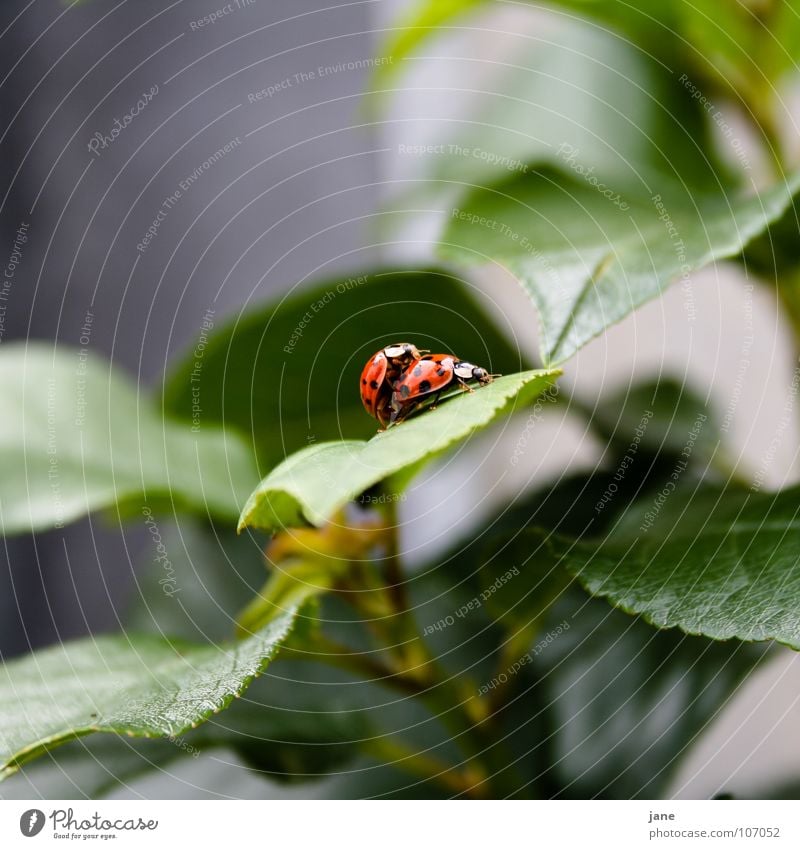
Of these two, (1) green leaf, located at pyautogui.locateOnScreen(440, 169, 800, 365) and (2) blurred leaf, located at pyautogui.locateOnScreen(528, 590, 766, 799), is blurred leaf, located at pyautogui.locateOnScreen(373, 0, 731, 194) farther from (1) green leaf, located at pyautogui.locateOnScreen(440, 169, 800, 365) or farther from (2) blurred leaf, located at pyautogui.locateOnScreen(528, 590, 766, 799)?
(2) blurred leaf, located at pyautogui.locateOnScreen(528, 590, 766, 799)

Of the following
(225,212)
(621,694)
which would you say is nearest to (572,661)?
(621,694)

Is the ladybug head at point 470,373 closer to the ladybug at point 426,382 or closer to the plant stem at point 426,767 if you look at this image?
the ladybug at point 426,382

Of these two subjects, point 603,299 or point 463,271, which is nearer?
point 603,299


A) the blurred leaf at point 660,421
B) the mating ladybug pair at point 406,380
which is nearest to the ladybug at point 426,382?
the mating ladybug pair at point 406,380

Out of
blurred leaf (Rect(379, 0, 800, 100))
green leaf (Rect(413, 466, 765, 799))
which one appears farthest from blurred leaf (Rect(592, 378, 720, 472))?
blurred leaf (Rect(379, 0, 800, 100))

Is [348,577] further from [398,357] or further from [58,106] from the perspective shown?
[58,106]
